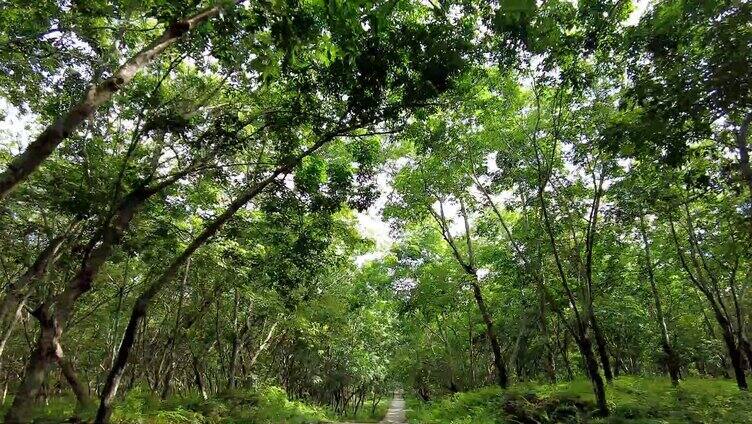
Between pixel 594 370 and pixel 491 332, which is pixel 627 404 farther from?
pixel 491 332

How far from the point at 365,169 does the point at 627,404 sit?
9278 mm

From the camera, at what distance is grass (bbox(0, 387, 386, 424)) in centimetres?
1234

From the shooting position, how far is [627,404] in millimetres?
11555

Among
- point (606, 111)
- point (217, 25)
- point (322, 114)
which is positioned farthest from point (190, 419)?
point (606, 111)

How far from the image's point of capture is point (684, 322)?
89.0ft

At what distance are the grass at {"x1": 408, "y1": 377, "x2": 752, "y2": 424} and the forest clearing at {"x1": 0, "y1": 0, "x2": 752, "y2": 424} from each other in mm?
104

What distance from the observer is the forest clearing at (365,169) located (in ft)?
21.1

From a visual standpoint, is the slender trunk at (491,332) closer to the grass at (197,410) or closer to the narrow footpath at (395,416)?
the grass at (197,410)

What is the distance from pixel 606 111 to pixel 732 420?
7.75 meters

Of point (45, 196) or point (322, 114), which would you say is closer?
point (322, 114)

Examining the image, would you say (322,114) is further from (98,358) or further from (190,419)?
(98,358)

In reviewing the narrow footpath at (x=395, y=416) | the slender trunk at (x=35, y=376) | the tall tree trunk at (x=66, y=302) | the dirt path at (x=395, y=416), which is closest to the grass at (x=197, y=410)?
the slender trunk at (x=35, y=376)

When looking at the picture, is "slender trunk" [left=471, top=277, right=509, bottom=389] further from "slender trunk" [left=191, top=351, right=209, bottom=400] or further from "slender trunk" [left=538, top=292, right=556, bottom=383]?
"slender trunk" [left=191, top=351, right=209, bottom=400]

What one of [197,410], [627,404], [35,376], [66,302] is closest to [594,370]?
[627,404]
